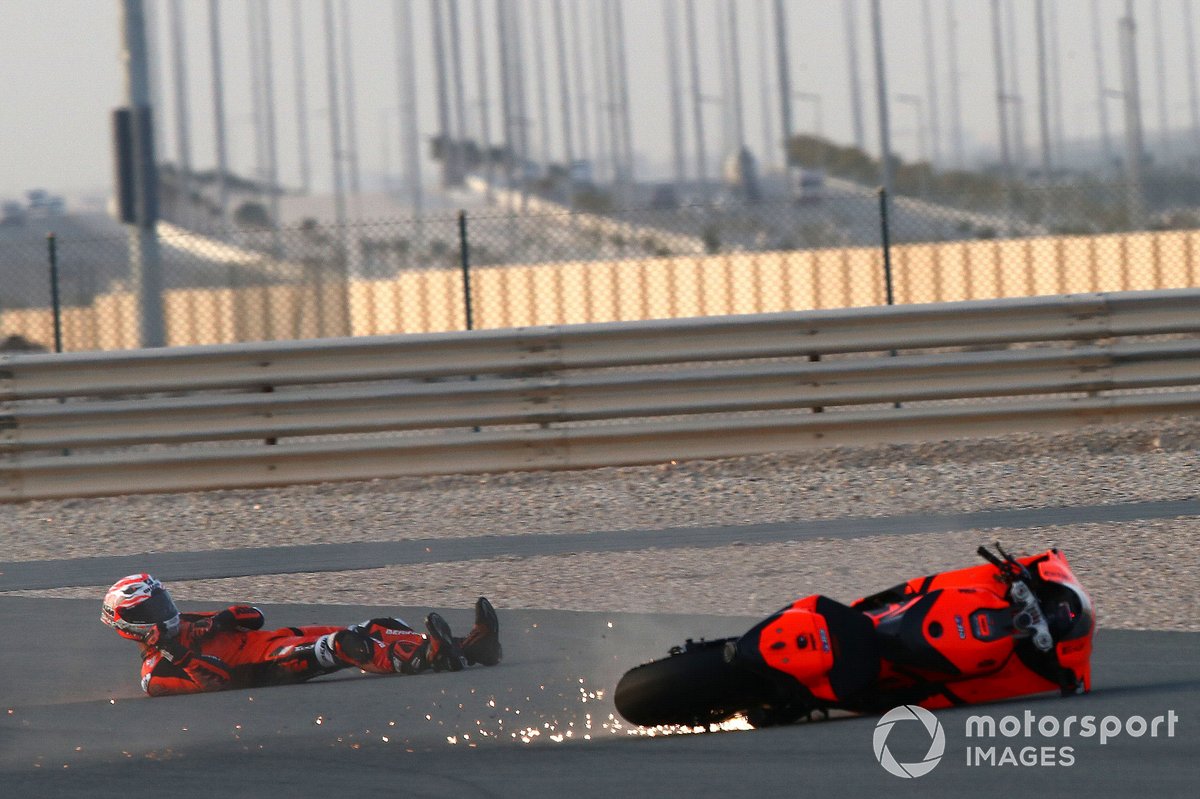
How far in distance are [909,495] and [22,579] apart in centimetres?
482

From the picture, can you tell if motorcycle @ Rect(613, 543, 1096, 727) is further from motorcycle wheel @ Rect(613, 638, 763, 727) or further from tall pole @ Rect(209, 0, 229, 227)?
tall pole @ Rect(209, 0, 229, 227)

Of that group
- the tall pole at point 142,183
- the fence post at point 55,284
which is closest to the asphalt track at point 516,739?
the fence post at point 55,284

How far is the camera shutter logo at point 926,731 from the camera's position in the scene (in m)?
4.25

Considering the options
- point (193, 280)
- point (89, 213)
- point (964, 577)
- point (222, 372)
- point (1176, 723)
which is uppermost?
point (89, 213)

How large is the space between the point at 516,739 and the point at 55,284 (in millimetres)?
7942

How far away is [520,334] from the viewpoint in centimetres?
1026

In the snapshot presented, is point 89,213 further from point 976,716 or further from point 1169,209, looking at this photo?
point 976,716

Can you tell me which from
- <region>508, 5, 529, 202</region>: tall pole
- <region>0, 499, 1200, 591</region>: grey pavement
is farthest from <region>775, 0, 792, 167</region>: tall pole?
<region>0, 499, 1200, 591</region>: grey pavement

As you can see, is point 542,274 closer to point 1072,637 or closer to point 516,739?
point 516,739

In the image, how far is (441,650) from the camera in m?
5.51

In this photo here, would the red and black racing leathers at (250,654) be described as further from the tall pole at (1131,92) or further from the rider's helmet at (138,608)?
the tall pole at (1131,92)

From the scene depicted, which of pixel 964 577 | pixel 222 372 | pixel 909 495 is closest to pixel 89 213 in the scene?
pixel 222 372

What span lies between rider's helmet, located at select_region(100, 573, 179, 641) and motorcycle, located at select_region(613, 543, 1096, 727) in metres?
1.71

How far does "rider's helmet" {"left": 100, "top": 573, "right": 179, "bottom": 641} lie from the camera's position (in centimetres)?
532
